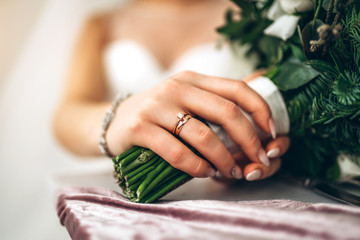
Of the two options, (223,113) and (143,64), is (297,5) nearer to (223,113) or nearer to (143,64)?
(223,113)

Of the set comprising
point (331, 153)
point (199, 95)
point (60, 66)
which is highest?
point (60, 66)

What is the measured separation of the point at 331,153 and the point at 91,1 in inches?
62.4

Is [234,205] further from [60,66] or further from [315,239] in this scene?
[60,66]

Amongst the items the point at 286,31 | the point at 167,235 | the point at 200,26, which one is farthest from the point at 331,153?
the point at 200,26

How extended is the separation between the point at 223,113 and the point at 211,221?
16cm

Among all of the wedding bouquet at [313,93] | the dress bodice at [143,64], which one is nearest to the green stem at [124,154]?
the wedding bouquet at [313,93]

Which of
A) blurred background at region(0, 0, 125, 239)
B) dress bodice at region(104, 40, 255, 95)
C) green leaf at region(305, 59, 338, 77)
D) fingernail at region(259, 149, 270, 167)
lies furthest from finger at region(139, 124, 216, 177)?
blurred background at region(0, 0, 125, 239)

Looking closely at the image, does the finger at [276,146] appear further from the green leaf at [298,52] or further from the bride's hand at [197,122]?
the green leaf at [298,52]

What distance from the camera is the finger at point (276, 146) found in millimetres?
449

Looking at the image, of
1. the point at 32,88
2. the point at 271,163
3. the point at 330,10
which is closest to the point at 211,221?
the point at 271,163

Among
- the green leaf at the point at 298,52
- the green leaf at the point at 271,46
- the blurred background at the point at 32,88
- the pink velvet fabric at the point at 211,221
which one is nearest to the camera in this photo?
the pink velvet fabric at the point at 211,221

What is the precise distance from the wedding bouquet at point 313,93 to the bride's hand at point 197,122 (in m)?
0.03

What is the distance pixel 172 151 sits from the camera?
0.39 meters

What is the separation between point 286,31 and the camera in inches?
17.8
